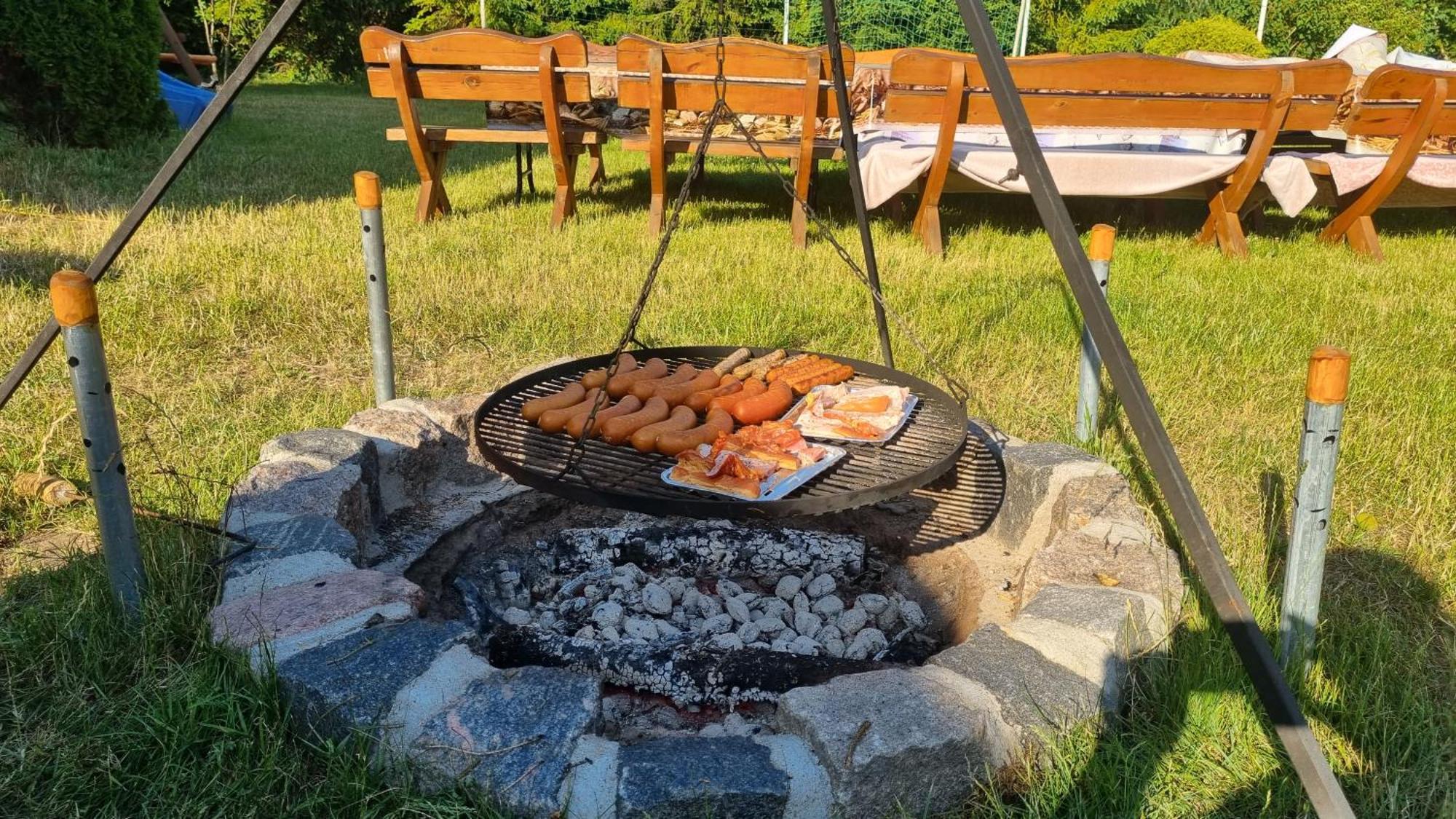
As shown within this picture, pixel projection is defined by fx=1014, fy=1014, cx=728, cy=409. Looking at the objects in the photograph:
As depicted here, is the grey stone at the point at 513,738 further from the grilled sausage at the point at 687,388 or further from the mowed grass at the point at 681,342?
the grilled sausage at the point at 687,388

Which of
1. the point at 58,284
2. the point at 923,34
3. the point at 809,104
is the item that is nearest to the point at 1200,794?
the point at 58,284

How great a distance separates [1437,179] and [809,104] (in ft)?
13.0

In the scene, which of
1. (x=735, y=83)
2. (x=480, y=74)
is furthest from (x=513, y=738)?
(x=480, y=74)

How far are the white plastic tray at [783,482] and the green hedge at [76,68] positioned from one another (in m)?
8.46

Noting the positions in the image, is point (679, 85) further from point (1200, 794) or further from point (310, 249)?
point (1200, 794)

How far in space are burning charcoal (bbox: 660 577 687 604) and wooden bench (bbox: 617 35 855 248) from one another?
367 centimetres

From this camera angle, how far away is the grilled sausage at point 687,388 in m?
2.89

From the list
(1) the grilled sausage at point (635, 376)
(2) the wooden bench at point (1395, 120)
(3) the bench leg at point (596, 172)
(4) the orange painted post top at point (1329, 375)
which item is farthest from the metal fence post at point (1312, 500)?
(3) the bench leg at point (596, 172)

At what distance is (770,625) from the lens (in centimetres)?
263

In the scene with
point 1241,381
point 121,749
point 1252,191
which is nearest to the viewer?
point 121,749

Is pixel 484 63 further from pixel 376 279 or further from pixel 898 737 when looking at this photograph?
pixel 898 737

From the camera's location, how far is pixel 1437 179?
249 inches

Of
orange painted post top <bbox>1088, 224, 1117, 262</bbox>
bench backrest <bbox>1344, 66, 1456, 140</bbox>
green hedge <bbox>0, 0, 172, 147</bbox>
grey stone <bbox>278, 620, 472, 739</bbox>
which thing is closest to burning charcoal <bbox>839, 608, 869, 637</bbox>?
grey stone <bbox>278, 620, 472, 739</bbox>

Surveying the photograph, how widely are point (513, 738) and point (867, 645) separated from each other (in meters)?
1.07
